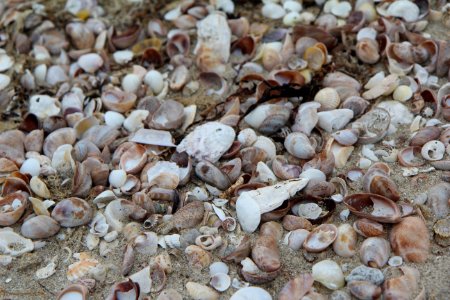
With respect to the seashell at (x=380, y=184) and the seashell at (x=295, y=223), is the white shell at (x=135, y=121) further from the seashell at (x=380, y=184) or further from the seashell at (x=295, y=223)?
the seashell at (x=380, y=184)

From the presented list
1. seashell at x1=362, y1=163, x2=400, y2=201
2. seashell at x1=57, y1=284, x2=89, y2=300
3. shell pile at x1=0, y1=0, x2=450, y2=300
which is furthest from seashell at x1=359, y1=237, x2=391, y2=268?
seashell at x1=57, y1=284, x2=89, y2=300

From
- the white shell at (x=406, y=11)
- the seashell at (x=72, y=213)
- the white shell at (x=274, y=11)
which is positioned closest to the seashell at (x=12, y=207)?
the seashell at (x=72, y=213)

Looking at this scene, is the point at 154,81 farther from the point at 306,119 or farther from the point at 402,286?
the point at 402,286

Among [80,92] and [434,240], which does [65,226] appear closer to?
[80,92]

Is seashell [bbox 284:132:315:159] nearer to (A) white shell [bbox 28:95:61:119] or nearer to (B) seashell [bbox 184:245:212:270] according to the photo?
(B) seashell [bbox 184:245:212:270]

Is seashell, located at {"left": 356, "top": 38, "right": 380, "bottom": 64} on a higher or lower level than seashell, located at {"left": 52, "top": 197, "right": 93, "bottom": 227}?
higher

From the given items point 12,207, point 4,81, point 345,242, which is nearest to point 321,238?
point 345,242
